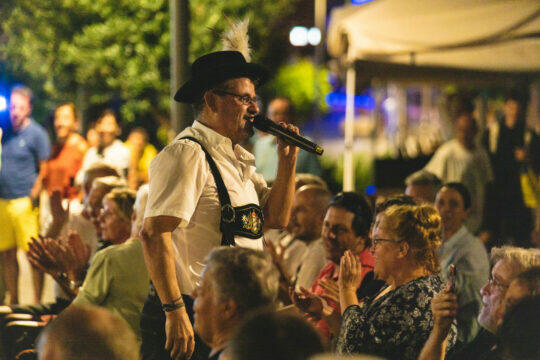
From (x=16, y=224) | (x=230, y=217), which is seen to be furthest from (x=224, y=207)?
(x=16, y=224)

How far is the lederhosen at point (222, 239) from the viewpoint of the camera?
3.59 metres

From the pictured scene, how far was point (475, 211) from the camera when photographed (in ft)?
26.5

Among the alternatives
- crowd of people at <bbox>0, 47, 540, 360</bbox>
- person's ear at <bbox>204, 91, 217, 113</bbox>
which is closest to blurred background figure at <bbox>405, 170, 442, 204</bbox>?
crowd of people at <bbox>0, 47, 540, 360</bbox>

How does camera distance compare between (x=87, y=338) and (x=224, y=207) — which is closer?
(x=87, y=338)

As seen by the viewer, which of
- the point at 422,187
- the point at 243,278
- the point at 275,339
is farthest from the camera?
the point at 422,187

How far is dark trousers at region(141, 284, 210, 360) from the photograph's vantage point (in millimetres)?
3598

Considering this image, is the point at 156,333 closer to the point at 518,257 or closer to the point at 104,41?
the point at 518,257

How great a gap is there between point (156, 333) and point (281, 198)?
2.96 feet

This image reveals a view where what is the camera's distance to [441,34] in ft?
24.4

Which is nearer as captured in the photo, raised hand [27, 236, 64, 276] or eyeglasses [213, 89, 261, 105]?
eyeglasses [213, 89, 261, 105]

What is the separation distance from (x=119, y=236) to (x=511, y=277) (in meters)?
2.63

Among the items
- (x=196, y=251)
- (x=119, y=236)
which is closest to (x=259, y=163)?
(x=119, y=236)

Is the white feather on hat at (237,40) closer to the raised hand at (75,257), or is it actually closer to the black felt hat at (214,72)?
the black felt hat at (214,72)

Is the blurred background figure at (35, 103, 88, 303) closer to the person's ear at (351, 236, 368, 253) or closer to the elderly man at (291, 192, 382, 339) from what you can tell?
the elderly man at (291, 192, 382, 339)
